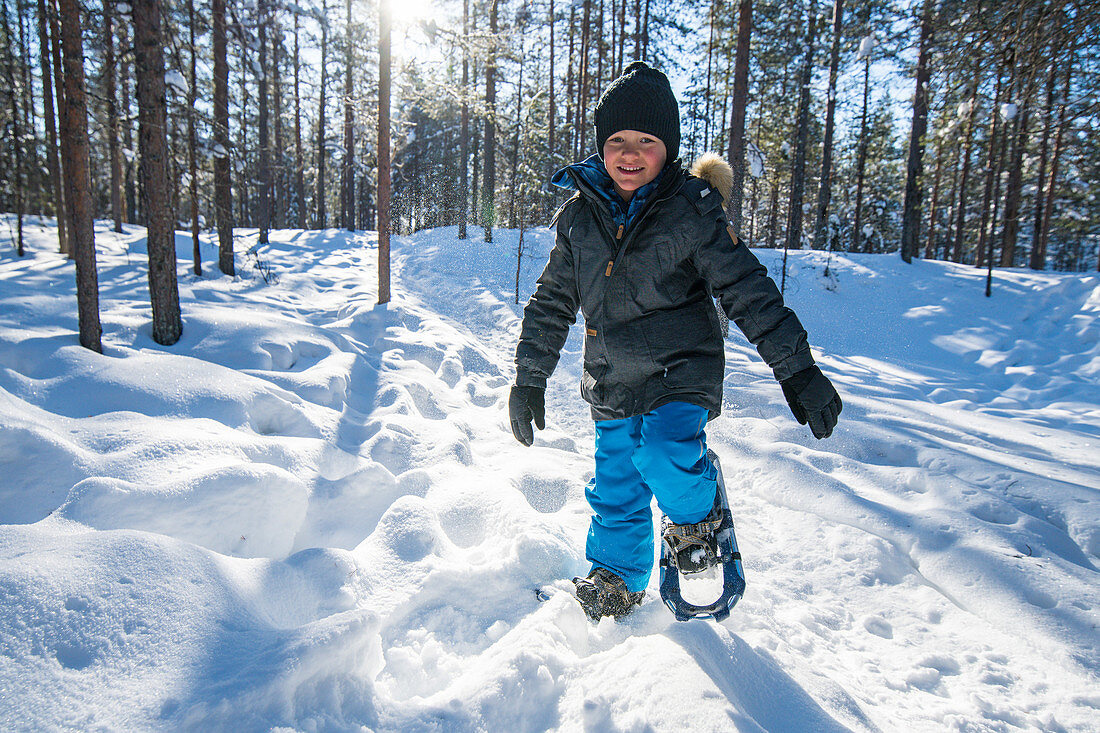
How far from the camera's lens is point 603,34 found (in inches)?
799

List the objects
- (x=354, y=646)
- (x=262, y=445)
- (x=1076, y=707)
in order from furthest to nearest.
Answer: (x=262, y=445)
(x=1076, y=707)
(x=354, y=646)

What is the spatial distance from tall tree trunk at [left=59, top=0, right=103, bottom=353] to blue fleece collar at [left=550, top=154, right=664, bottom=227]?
446cm

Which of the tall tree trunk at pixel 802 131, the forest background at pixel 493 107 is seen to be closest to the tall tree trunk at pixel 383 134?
the forest background at pixel 493 107

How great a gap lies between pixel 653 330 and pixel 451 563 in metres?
1.30

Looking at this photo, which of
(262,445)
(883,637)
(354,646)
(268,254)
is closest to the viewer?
(354,646)

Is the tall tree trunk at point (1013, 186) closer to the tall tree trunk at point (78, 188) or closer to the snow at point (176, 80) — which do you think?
the snow at point (176, 80)

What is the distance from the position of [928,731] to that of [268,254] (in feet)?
56.7

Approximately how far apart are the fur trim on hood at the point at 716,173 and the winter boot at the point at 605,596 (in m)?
1.53

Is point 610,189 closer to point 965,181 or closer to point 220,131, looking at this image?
point 220,131

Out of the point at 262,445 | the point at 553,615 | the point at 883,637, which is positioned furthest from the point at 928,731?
the point at 262,445

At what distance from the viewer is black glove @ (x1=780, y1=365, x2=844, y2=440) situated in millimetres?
1713

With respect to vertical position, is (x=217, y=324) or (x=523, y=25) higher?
(x=523, y=25)

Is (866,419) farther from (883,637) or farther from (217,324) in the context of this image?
(217,324)

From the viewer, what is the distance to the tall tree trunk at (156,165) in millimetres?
4848
